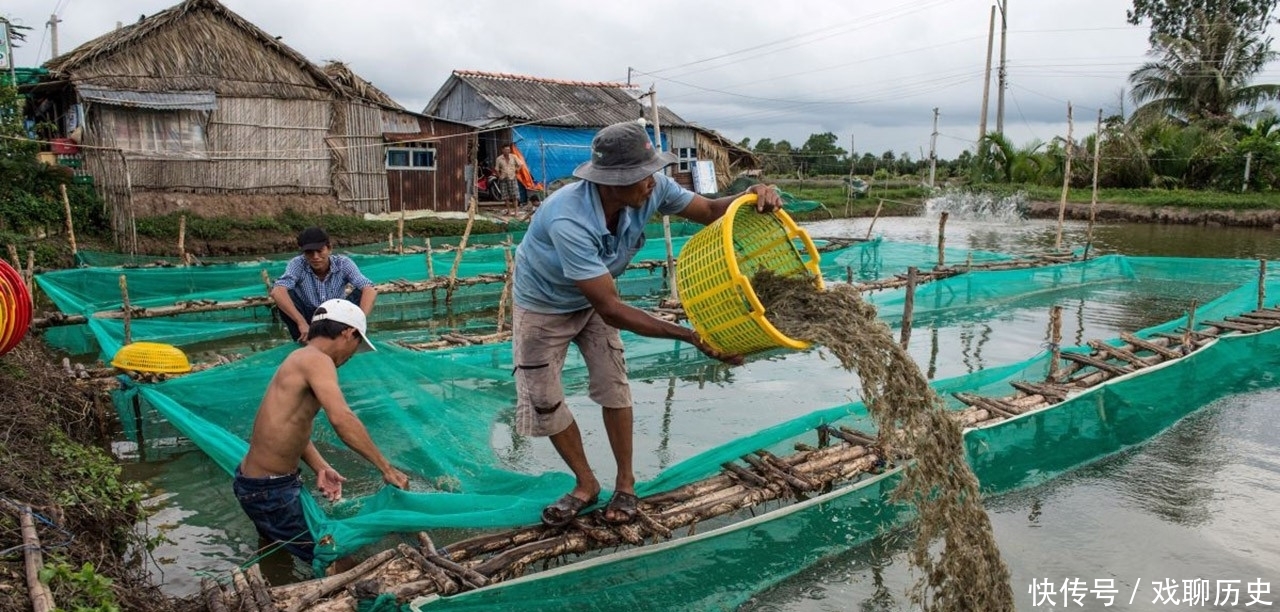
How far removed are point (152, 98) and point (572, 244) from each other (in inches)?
514

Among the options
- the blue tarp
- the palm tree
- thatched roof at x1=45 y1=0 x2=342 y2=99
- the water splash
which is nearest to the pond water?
thatched roof at x1=45 y1=0 x2=342 y2=99

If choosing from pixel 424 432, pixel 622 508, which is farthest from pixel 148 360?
pixel 622 508

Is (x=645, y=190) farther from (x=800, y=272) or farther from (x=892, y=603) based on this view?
(x=892, y=603)

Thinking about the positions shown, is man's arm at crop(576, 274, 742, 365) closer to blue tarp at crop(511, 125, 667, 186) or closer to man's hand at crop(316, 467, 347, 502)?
man's hand at crop(316, 467, 347, 502)

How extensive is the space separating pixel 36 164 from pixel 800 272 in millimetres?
12354

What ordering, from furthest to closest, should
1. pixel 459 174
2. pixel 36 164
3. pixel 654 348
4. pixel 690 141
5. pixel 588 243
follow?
pixel 690 141, pixel 459 174, pixel 36 164, pixel 654 348, pixel 588 243

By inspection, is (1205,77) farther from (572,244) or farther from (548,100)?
(572,244)

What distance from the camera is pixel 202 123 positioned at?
13.9 metres

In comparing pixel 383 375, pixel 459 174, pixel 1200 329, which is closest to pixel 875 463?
pixel 383 375

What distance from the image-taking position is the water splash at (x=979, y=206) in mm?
23328

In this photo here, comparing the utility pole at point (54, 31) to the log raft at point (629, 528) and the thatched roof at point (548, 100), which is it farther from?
the log raft at point (629, 528)

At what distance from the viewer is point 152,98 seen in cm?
1320

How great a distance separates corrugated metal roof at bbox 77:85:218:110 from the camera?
12.6 meters

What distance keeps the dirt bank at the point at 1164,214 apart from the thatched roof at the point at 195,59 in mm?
18328
